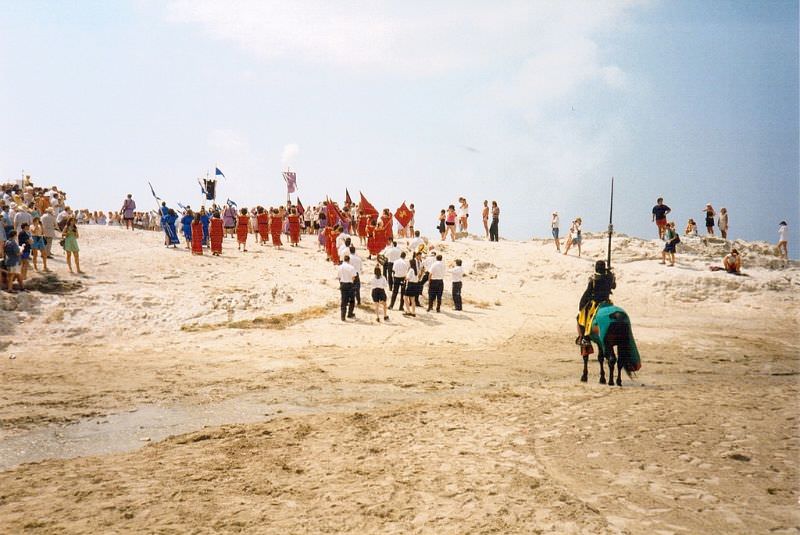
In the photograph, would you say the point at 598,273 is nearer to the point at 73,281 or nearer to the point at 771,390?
the point at 771,390

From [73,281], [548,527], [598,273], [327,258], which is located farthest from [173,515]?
[327,258]

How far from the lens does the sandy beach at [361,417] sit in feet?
18.0

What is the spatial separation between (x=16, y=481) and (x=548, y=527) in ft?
19.2

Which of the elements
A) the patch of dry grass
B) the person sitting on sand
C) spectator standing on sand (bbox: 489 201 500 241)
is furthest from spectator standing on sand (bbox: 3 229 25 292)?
the person sitting on sand

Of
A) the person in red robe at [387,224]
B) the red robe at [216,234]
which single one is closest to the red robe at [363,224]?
the person in red robe at [387,224]

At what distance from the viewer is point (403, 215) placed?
82.8 feet

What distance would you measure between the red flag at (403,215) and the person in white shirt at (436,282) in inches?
255

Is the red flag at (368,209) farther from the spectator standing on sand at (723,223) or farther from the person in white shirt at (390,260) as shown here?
the spectator standing on sand at (723,223)

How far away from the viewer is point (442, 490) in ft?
19.4

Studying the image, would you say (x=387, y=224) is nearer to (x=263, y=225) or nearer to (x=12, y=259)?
(x=263, y=225)

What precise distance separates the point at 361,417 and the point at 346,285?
27.2 feet

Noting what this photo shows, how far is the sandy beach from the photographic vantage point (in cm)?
548

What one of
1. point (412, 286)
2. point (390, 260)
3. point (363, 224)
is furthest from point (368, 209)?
point (412, 286)

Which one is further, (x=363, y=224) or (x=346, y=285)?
(x=363, y=224)
